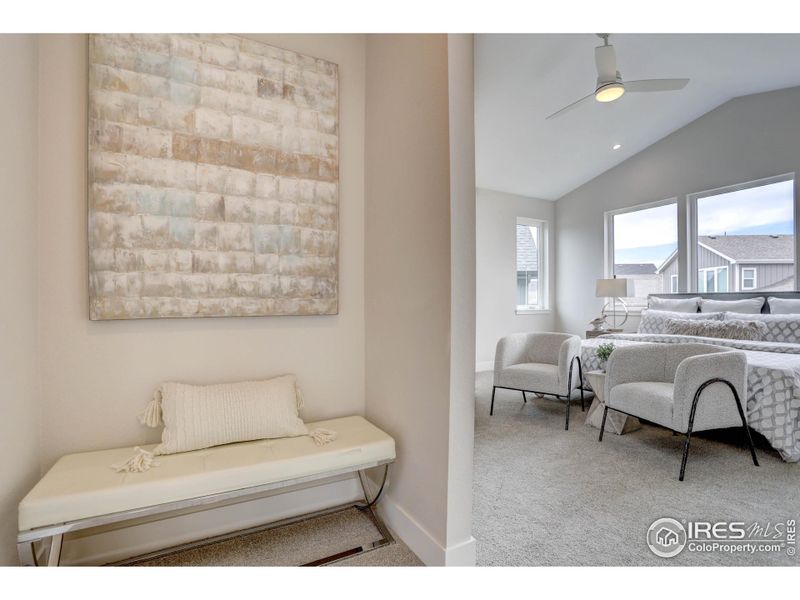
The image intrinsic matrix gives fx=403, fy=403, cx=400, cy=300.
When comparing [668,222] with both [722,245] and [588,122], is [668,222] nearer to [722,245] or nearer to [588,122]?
[722,245]

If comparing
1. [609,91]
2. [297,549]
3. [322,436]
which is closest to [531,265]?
[609,91]

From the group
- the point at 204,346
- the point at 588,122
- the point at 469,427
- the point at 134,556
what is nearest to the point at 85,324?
the point at 204,346

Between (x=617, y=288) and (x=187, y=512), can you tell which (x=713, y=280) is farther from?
(x=187, y=512)

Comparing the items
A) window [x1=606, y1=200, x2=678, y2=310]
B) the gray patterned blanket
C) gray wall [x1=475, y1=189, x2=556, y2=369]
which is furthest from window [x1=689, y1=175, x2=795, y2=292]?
gray wall [x1=475, y1=189, x2=556, y2=369]

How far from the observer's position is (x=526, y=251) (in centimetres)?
660

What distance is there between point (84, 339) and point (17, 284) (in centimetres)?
33

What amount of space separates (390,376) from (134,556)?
1.26 metres

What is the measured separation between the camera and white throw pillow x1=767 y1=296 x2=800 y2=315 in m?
3.88

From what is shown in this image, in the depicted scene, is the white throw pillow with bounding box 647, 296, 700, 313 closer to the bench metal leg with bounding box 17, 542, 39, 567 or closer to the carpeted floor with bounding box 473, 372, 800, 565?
the carpeted floor with bounding box 473, 372, 800, 565

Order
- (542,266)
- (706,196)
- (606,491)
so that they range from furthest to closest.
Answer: (542,266), (706,196), (606,491)

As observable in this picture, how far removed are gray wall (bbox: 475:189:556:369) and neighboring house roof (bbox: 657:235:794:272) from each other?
93.8 inches

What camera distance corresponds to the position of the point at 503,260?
242 inches
